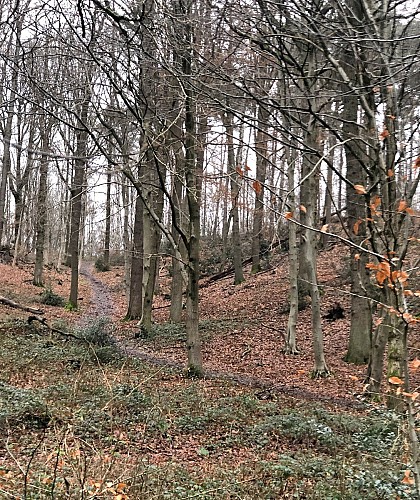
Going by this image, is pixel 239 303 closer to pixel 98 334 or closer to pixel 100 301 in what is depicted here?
pixel 98 334

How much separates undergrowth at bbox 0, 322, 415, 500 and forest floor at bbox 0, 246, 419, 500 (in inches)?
0.8

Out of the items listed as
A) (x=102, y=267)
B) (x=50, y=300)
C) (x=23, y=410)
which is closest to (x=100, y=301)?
(x=50, y=300)

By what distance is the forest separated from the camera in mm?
3750

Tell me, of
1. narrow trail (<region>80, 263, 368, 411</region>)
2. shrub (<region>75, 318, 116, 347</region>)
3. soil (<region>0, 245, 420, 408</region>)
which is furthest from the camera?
shrub (<region>75, 318, 116, 347</region>)

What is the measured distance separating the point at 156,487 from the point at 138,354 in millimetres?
8177

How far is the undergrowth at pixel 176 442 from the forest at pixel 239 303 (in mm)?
35

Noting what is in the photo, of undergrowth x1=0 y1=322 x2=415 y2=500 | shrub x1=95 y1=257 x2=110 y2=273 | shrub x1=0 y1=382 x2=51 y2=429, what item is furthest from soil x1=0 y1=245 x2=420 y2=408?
shrub x1=95 y1=257 x2=110 y2=273

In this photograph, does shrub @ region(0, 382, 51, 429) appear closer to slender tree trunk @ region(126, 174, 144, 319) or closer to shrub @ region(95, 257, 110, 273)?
slender tree trunk @ region(126, 174, 144, 319)

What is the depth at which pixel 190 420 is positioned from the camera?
702 centimetres

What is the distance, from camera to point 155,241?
17297mm

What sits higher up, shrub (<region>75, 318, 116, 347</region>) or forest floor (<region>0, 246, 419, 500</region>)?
shrub (<region>75, 318, 116, 347</region>)

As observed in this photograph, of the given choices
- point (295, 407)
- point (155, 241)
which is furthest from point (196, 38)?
point (155, 241)

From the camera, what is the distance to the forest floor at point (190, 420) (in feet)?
14.1

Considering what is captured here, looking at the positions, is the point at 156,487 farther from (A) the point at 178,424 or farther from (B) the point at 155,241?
(B) the point at 155,241
